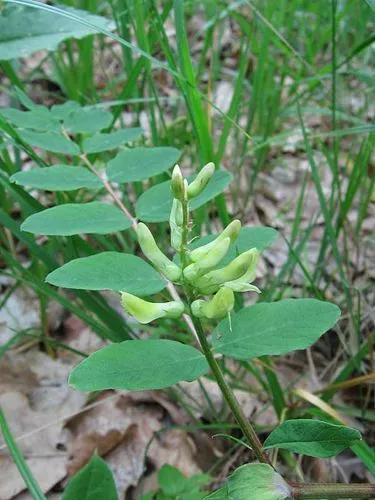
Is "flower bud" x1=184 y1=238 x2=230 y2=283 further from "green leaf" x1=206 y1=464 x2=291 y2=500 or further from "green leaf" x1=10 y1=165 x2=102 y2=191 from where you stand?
"green leaf" x1=10 y1=165 x2=102 y2=191

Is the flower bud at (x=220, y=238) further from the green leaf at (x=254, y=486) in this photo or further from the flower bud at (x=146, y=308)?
the green leaf at (x=254, y=486)

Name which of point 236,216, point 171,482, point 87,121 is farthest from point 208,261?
point 236,216

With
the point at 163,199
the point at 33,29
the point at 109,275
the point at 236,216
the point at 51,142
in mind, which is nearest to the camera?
the point at 109,275

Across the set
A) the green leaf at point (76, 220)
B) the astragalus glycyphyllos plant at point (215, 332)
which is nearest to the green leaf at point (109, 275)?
the astragalus glycyphyllos plant at point (215, 332)

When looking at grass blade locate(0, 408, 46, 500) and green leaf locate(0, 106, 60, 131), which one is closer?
grass blade locate(0, 408, 46, 500)

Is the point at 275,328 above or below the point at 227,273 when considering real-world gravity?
below

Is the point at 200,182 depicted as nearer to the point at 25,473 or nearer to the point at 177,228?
the point at 177,228

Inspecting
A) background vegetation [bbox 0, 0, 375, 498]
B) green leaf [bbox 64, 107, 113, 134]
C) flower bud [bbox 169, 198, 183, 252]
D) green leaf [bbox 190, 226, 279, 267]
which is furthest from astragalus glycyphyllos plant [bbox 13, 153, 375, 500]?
green leaf [bbox 64, 107, 113, 134]

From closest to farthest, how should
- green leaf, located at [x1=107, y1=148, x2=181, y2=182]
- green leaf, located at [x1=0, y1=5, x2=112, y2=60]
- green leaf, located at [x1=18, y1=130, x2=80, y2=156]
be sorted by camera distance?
green leaf, located at [x1=107, y1=148, x2=181, y2=182] < green leaf, located at [x1=18, y1=130, x2=80, y2=156] < green leaf, located at [x1=0, y1=5, x2=112, y2=60]
